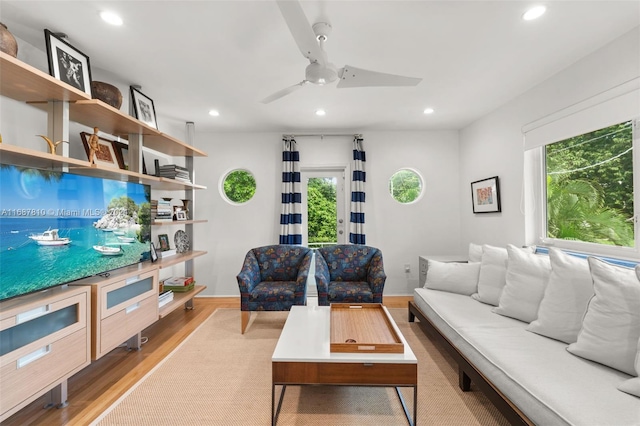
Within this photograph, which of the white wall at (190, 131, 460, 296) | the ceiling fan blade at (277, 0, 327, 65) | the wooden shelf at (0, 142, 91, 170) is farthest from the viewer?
the white wall at (190, 131, 460, 296)

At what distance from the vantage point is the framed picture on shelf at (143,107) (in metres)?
2.68

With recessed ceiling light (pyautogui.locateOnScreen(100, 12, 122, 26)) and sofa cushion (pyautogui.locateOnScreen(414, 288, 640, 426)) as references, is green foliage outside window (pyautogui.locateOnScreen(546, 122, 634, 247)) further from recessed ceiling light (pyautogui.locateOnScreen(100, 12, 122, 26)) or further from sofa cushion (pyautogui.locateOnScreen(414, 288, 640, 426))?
recessed ceiling light (pyautogui.locateOnScreen(100, 12, 122, 26))

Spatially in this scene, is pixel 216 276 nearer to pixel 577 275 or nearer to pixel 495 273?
pixel 495 273

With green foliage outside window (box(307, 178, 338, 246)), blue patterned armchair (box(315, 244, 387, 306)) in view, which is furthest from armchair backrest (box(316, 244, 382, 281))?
green foliage outside window (box(307, 178, 338, 246))

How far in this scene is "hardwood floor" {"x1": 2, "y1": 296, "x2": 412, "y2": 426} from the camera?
172 centimetres

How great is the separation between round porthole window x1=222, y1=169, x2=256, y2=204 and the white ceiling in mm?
1354

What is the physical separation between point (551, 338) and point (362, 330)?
117 centimetres

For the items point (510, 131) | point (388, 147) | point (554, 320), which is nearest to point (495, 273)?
point (554, 320)

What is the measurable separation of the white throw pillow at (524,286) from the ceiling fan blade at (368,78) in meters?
1.59

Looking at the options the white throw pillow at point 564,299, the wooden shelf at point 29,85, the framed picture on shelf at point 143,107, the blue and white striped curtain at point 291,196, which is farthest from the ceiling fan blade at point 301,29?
the blue and white striped curtain at point 291,196

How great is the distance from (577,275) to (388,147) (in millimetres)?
2910

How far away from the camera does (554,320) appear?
1755 mm

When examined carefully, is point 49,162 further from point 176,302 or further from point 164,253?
point 176,302

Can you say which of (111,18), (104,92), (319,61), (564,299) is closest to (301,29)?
(319,61)
